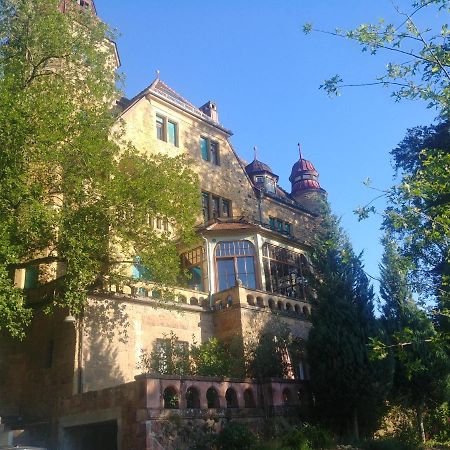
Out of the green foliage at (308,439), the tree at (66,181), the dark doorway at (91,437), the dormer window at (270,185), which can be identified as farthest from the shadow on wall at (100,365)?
the dormer window at (270,185)

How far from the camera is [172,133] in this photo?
27.0 m

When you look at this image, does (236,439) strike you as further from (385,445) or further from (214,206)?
(214,206)

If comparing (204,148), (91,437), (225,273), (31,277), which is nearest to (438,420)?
(225,273)

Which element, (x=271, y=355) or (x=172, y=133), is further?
(x=172, y=133)

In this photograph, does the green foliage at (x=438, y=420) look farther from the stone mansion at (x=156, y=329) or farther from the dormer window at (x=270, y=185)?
the dormer window at (x=270, y=185)

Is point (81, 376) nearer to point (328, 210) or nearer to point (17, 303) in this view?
point (17, 303)

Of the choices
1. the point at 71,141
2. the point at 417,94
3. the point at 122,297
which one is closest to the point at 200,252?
the point at 122,297

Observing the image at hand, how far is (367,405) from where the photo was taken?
52.7 ft

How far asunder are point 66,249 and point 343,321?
8.74 metres

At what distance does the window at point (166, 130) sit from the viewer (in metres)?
26.4

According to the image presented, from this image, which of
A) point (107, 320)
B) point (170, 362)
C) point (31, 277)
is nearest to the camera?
point (170, 362)

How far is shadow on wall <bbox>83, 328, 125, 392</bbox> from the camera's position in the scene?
17547 mm

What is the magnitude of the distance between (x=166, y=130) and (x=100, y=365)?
12.7 metres

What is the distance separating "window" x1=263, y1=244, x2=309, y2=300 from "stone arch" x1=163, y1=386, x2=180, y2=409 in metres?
9.31
